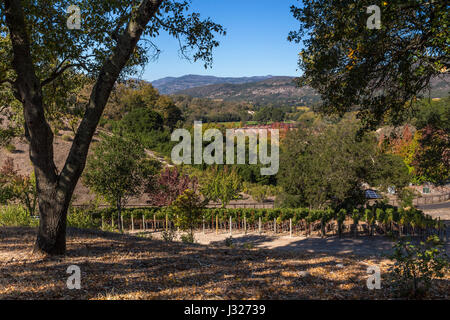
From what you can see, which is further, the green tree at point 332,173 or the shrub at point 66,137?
the shrub at point 66,137

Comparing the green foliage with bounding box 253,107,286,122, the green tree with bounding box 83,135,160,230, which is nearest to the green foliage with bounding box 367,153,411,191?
the green tree with bounding box 83,135,160,230

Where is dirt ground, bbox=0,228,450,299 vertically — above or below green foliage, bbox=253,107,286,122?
below

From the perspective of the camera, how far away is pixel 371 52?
5.73 metres

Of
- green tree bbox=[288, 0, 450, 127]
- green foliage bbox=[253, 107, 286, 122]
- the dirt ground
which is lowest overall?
the dirt ground

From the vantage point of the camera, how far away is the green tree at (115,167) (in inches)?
595

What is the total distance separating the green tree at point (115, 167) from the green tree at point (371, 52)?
10.5 meters

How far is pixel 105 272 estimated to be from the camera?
15.6 ft

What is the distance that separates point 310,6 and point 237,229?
15303 mm

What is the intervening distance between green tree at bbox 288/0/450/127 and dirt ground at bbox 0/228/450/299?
3.39 meters

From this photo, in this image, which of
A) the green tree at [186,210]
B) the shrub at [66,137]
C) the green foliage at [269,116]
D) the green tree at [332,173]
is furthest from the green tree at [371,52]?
the green foliage at [269,116]

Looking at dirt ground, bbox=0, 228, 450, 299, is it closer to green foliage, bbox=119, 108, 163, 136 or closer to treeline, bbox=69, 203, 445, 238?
treeline, bbox=69, 203, 445, 238

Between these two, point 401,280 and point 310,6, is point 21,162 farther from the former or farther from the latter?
point 401,280

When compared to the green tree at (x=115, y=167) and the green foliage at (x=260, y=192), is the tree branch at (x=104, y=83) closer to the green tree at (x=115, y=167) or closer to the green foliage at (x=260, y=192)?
the green tree at (x=115, y=167)

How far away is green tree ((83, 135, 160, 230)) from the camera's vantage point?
1510cm
